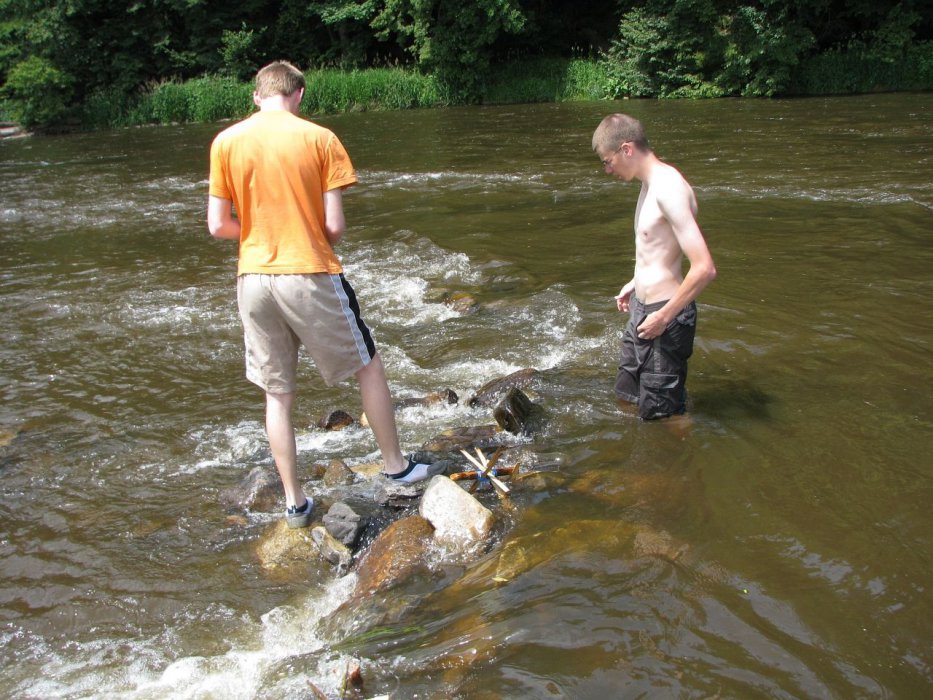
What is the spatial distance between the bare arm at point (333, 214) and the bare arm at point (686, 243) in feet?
5.57

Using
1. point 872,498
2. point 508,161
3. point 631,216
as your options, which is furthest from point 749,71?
point 872,498

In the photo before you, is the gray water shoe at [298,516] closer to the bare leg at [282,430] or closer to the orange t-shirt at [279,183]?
the bare leg at [282,430]

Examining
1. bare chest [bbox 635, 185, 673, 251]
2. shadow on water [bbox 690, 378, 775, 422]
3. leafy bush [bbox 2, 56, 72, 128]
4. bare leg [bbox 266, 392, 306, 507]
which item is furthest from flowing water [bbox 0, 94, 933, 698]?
leafy bush [bbox 2, 56, 72, 128]

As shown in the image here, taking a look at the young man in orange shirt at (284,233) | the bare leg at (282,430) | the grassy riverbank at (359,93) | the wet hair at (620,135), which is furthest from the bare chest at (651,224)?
the grassy riverbank at (359,93)

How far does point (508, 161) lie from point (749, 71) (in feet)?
50.3

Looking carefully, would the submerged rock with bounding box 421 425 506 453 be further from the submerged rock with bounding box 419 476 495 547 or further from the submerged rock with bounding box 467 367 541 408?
the submerged rock with bounding box 419 476 495 547

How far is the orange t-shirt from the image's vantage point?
12.6ft

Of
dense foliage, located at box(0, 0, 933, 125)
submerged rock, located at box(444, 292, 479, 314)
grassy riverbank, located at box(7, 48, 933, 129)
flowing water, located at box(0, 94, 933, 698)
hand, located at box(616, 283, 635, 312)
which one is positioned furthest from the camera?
grassy riverbank, located at box(7, 48, 933, 129)

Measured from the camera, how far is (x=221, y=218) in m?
3.97

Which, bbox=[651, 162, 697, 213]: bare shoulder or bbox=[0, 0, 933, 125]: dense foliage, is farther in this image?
bbox=[0, 0, 933, 125]: dense foliage

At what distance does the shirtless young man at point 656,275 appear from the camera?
430cm

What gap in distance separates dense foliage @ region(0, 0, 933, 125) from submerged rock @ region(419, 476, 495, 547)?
87.2 feet

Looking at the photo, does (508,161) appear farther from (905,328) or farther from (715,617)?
(715,617)

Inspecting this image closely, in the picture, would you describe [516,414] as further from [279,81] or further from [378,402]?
[279,81]
